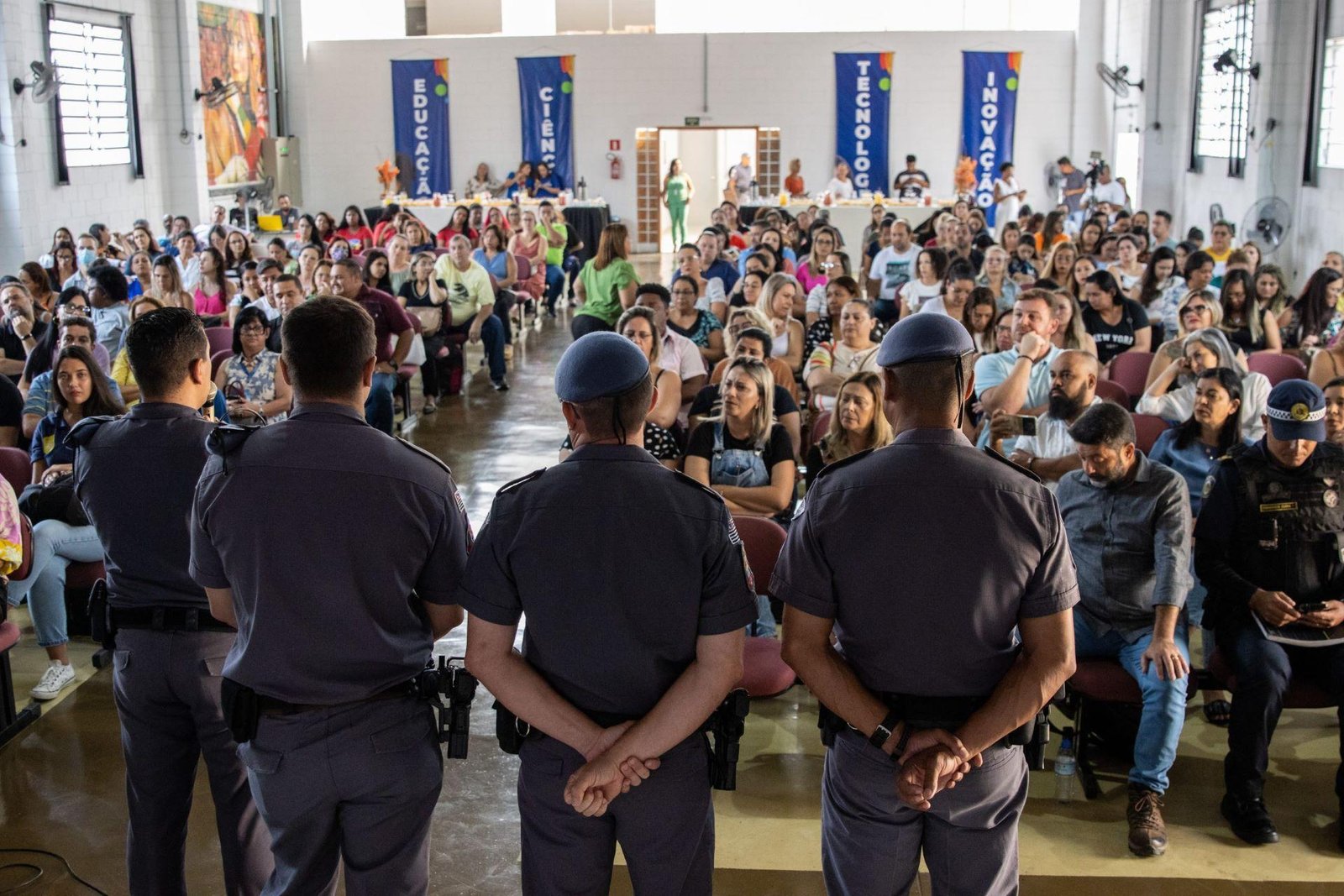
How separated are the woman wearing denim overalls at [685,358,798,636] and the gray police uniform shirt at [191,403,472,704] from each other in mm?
2473

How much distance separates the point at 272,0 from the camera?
813 inches

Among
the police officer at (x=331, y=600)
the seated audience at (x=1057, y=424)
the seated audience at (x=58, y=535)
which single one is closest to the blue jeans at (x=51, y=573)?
the seated audience at (x=58, y=535)

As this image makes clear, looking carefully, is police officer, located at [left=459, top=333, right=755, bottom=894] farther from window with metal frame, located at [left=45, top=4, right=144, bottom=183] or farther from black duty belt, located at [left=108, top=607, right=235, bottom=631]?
window with metal frame, located at [left=45, top=4, right=144, bottom=183]

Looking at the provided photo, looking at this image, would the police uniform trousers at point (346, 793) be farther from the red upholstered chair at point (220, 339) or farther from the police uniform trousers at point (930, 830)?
the red upholstered chair at point (220, 339)

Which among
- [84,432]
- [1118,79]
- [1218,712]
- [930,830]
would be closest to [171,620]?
[84,432]

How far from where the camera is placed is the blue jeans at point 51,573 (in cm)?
469

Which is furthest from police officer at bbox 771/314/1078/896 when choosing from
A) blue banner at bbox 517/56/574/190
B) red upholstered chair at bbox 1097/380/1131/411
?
blue banner at bbox 517/56/574/190

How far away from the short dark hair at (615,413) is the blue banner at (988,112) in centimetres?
1967

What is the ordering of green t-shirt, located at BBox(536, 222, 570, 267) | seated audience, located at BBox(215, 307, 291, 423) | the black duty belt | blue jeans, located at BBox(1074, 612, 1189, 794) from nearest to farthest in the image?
1. the black duty belt
2. blue jeans, located at BBox(1074, 612, 1189, 794)
3. seated audience, located at BBox(215, 307, 291, 423)
4. green t-shirt, located at BBox(536, 222, 570, 267)

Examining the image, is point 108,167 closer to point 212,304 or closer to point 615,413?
point 212,304

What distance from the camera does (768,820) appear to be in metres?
3.76

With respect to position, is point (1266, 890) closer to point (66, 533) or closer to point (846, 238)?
point (66, 533)

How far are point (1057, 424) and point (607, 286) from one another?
4257 mm

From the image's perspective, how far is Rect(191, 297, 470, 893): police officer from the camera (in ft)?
7.56
